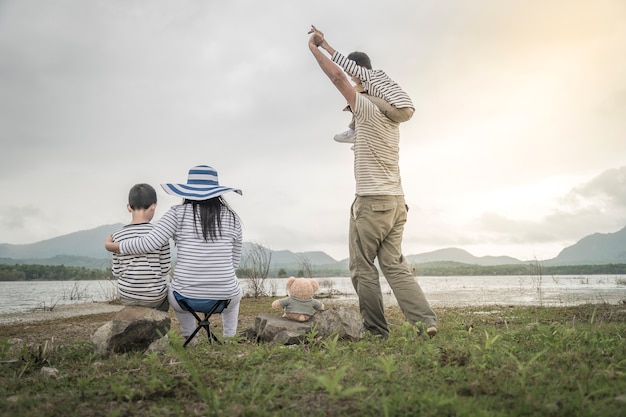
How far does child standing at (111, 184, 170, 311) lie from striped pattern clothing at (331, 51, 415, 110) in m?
2.39

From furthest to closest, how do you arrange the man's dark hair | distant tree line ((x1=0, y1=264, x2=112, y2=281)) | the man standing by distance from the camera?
1. distant tree line ((x1=0, y1=264, x2=112, y2=281))
2. the man's dark hair
3. the man standing

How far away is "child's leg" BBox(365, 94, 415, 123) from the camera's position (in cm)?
446

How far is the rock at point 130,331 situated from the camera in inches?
146

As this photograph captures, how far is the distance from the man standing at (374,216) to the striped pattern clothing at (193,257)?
1.32 m

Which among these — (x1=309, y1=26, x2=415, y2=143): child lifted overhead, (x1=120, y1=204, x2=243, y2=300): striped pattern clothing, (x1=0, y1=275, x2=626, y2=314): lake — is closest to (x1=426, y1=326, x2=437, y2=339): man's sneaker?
(x1=120, y1=204, x2=243, y2=300): striped pattern clothing

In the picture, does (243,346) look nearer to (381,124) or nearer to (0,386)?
(0,386)

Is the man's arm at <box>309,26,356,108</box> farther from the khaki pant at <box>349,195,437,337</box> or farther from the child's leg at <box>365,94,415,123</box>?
the khaki pant at <box>349,195,437,337</box>

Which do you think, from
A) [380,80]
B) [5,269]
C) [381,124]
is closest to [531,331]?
[381,124]

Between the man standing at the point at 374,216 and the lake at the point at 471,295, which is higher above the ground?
the man standing at the point at 374,216

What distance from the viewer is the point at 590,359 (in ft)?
8.80

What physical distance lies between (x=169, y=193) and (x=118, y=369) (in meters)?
1.75

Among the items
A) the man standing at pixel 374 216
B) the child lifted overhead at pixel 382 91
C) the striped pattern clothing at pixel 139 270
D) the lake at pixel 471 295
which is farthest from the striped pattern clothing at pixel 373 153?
the lake at pixel 471 295

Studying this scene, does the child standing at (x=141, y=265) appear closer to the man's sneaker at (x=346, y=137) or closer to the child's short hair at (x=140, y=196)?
the child's short hair at (x=140, y=196)

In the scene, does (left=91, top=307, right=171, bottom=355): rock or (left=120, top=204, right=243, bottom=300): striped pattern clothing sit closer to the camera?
(left=91, top=307, right=171, bottom=355): rock
